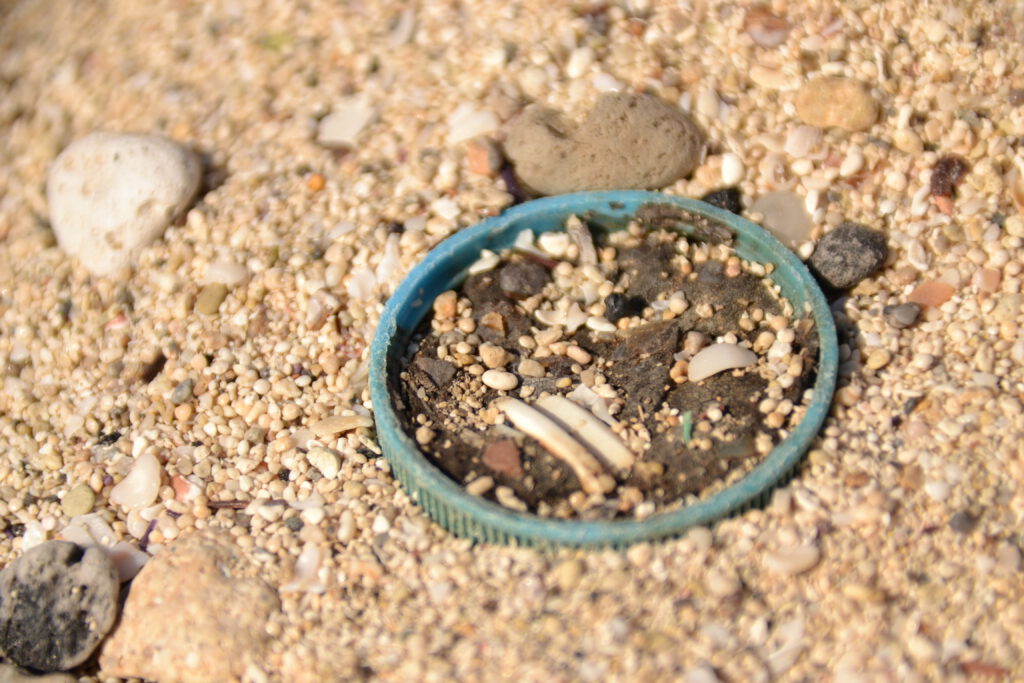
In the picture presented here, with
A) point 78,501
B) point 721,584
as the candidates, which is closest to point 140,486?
point 78,501

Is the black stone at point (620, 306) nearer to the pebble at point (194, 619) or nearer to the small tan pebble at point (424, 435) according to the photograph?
the small tan pebble at point (424, 435)

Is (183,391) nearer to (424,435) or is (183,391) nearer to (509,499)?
(424,435)

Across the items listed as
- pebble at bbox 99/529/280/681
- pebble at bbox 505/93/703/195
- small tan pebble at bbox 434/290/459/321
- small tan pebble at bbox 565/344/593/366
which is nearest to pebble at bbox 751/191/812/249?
pebble at bbox 505/93/703/195

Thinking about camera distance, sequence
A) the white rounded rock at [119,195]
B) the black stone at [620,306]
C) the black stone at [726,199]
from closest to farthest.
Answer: the black stone at [620,306] < the black stone at [726,199] < the white rounded rock at [119,195]

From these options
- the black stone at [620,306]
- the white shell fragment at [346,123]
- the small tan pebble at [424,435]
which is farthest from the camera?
the white shell fragment at [346,123]

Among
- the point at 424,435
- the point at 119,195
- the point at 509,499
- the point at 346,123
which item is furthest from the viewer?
the point at 346,123

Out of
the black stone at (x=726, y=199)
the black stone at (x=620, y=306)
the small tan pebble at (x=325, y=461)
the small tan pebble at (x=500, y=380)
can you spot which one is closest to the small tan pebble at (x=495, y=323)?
the small tan pebble at (x=500, y=380)

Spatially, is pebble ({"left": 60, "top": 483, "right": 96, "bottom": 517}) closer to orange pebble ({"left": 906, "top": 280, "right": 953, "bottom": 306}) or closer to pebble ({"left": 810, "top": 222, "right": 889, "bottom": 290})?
pebble ({"left": 810, "top": 222, "right": 889, "bottom": 290})
